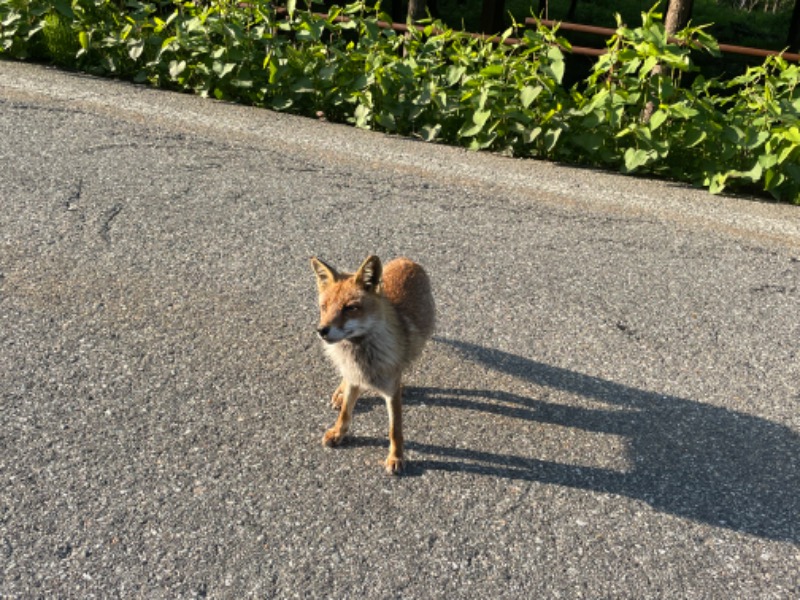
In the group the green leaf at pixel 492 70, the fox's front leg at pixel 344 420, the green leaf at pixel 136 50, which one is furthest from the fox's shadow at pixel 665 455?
the green leaf at pixel 136 50

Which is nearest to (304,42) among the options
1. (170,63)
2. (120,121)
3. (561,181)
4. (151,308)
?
(170,63)

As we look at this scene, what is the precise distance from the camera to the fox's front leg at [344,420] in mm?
4047

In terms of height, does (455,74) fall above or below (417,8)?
below

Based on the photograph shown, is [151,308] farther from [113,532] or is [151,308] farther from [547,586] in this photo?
Result: [547,586]

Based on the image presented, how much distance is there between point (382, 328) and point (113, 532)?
5.05 ft

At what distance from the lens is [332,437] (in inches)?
160

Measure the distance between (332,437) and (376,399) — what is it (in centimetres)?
59

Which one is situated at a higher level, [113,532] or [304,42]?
[304,42]

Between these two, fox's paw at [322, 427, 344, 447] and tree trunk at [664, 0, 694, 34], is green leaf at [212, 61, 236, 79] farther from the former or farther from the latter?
fox's paw at [322, 427, 344, 447]

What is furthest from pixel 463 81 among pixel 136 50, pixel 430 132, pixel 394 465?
pixel 394 465

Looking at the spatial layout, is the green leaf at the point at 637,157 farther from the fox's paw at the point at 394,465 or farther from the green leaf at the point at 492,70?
the fox's paw at the point at 394,465

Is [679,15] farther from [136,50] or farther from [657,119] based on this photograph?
[136,50]

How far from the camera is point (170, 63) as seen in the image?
9945mm

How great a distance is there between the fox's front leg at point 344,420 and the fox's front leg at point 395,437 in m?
0.20
